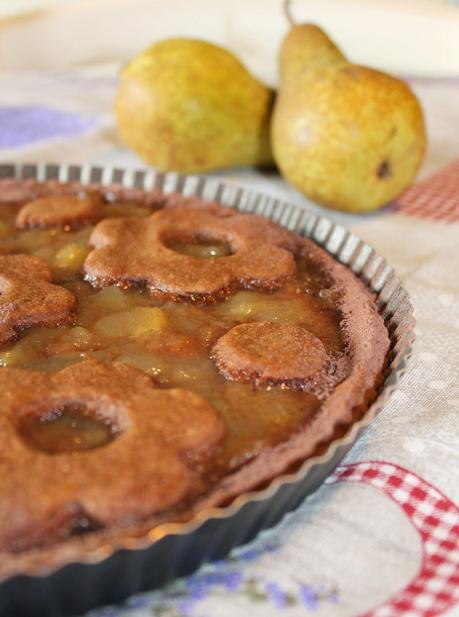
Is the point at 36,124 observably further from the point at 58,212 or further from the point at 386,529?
the point at 386,529

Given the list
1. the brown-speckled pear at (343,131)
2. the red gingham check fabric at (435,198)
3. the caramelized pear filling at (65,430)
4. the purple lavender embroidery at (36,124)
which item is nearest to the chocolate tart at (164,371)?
the caramelized pear filling at (65,430)

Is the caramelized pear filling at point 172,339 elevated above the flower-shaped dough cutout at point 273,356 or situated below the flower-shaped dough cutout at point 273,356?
below

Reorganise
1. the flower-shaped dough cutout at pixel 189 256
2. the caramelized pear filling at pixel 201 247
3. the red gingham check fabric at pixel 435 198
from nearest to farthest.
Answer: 1. the flower-shaped dough cutout at pixel 189 256
2. the caramelized pear filling at pixel 201 247
3. the red gingham check fabric at pixel 435 198

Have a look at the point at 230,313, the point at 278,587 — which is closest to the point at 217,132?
the point at 230,313

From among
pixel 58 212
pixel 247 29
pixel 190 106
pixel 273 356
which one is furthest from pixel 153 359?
pixel 247 29

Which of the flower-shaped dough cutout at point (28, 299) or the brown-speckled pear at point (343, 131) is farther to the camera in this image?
the brown-speckled pear at point (343, 131)

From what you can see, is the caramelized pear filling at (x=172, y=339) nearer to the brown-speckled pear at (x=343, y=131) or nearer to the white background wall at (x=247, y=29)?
the brown-speckled pear at (x=343, y=131)

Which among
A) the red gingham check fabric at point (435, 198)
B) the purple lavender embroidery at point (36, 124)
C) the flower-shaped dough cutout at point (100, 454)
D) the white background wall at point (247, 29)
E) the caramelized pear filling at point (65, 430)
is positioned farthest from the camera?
the white background wall at point (247, 29)
